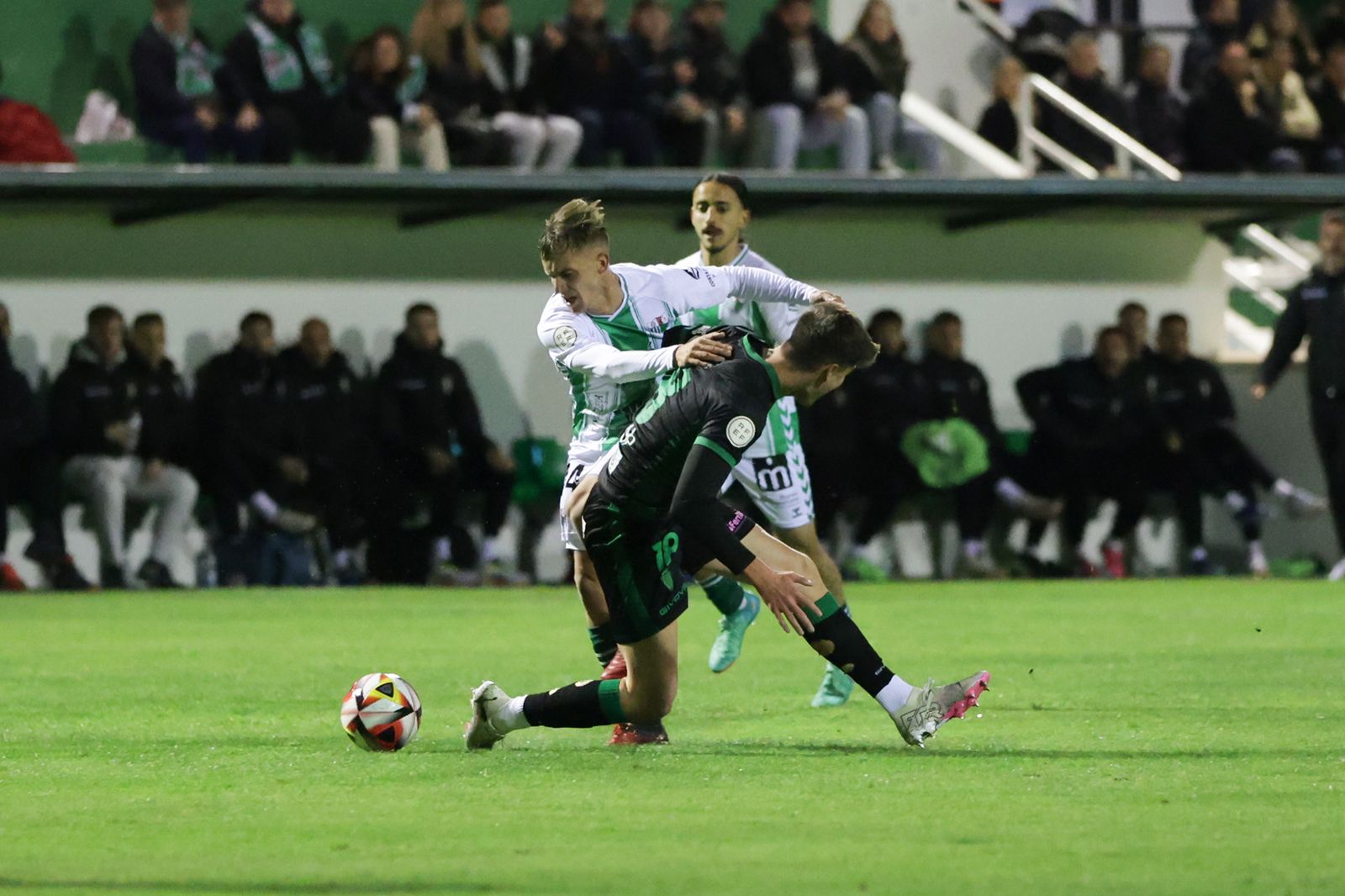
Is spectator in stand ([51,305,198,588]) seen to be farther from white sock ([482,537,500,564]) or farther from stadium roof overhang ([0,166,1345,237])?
white sock ([482,537,500,564])

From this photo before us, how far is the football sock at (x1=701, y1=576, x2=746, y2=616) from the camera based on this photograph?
9.44 m

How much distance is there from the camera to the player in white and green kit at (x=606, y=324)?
24.3ft

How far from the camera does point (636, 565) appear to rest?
23.1 ft

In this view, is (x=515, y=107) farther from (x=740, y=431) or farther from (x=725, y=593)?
(x=740, y=431)

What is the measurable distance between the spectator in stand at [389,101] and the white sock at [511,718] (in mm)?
10485

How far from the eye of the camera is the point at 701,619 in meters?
13.5

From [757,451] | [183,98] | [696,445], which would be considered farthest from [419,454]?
[696,445]

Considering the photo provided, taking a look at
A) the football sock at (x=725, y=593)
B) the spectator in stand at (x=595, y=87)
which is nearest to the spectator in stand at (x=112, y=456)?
the spectator in stand at (x=595, y=87)

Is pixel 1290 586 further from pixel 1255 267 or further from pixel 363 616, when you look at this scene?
pixel 363 616

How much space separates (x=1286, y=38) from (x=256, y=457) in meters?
10.6

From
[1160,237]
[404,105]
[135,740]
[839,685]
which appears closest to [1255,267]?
[1160,237]

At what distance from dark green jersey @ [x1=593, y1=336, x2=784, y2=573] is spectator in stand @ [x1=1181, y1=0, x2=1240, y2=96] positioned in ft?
47.3

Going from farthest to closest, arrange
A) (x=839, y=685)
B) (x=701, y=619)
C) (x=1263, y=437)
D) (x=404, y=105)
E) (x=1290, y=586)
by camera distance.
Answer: (x=1263, y=437), (x=404, y=105), (x=1290, y=586), (x=701, y=619), (x=839, y=685)

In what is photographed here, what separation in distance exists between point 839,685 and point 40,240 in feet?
34.0
